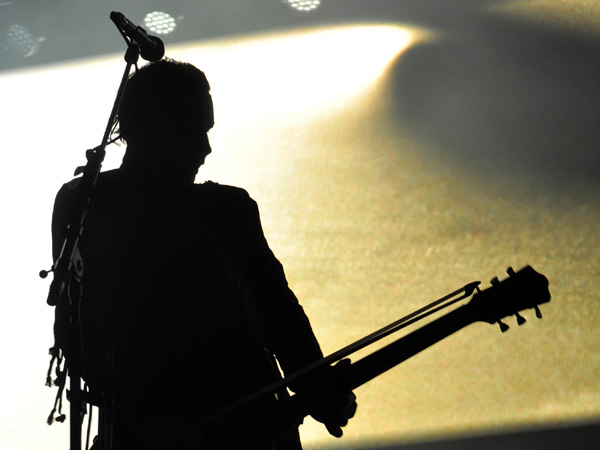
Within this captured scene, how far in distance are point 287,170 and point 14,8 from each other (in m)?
1.33

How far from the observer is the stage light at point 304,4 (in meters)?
2.62

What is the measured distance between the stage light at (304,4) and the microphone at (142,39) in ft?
5.97

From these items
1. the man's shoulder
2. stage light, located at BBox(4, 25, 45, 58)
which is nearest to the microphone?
the man's shoulder

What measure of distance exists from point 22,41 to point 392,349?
241cm

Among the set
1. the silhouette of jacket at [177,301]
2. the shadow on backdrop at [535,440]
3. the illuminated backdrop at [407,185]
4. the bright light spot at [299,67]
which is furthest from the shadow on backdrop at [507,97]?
the silhouette of jacket at [177,301]

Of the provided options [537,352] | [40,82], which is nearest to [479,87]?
[537,352]

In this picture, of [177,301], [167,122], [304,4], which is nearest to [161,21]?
[304,4]

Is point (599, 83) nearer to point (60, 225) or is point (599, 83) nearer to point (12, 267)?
point (60, 225)

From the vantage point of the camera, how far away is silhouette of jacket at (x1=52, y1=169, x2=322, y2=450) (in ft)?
2.96

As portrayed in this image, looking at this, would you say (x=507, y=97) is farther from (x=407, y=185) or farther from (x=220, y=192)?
(x=220, y=192)

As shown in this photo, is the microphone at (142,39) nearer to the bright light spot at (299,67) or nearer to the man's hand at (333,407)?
the man's hand at (333,407)

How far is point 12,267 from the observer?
2555 millimetres

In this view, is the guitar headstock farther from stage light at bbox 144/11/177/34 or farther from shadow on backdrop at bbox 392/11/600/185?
stage light at bbox 144/11/177/34

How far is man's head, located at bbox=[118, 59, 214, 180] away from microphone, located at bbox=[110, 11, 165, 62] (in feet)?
0.27
